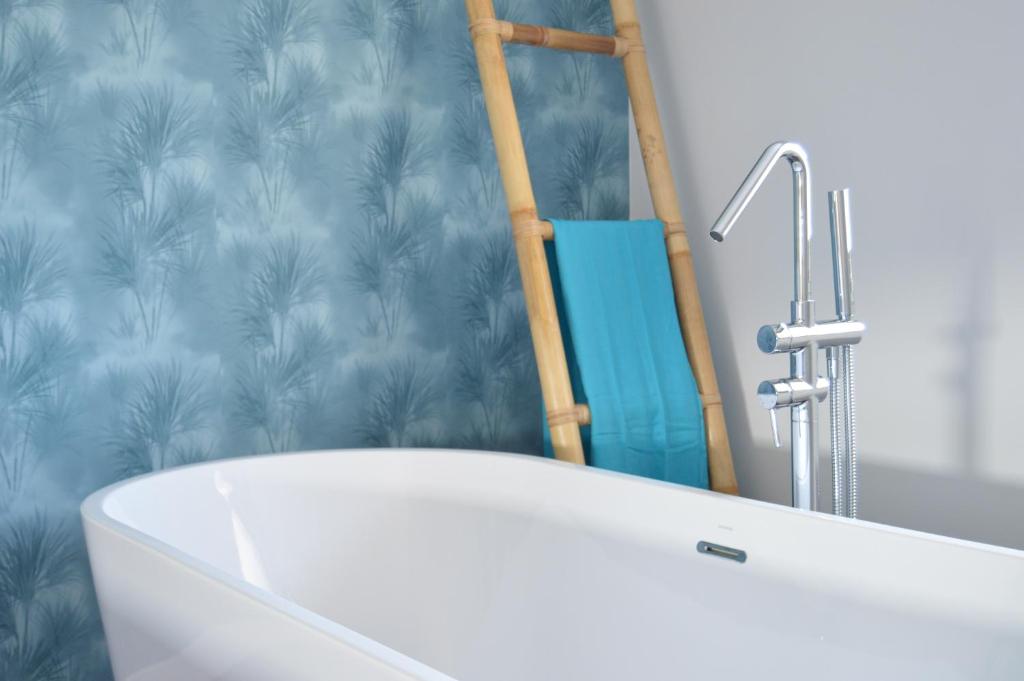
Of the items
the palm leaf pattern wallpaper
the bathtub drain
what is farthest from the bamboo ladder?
the bathtub drain

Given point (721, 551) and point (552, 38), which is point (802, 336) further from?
point (552, 38)

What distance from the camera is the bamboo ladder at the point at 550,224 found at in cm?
213

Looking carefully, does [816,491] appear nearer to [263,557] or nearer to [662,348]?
[662,348]

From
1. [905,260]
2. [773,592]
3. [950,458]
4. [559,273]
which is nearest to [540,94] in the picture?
[559,273]

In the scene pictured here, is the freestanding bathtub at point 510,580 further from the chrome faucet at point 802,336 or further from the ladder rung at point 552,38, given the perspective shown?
the ladder rung at point 552,38

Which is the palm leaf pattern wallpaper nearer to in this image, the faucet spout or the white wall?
the white wall

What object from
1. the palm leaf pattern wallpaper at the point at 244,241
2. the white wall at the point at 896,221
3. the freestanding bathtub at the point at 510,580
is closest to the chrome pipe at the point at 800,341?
the freestanding bathtub at the point at 510,580

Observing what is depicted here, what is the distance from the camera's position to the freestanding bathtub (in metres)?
1.24

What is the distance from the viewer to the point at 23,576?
6.52ft

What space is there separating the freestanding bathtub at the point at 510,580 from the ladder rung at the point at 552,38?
96 cm

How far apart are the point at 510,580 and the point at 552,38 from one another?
126 cm

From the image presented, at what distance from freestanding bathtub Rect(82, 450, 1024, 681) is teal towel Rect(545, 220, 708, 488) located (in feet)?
1.08

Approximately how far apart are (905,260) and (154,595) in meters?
1.49

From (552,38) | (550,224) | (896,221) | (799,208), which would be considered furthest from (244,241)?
(896,221)
